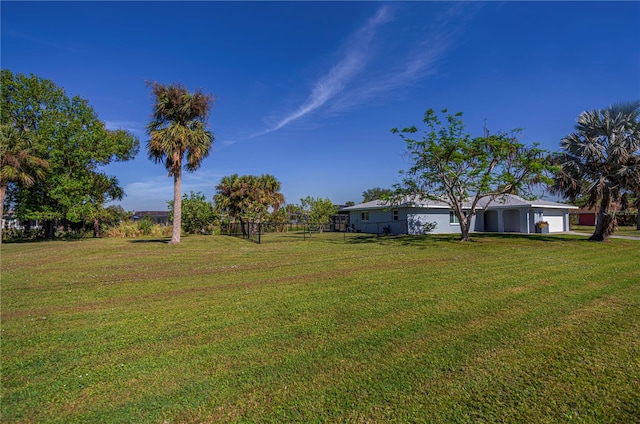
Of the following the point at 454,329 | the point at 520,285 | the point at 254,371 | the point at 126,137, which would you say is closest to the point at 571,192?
the point at 520,285

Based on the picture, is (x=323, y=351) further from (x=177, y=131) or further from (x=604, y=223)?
(x=604, y=223)

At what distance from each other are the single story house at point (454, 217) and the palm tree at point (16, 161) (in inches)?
922

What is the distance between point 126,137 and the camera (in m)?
28.3

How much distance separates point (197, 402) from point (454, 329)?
3358 mm

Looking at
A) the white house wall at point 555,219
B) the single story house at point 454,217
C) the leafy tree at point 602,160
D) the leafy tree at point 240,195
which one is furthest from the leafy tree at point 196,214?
the white house wall at point 555,219

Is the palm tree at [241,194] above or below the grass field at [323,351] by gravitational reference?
above

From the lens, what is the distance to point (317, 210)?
1113 inches

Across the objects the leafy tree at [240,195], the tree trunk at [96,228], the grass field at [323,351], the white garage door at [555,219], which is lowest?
the grass field at [323,351]

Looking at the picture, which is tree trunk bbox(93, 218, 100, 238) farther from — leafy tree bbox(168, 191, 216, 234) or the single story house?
the single story house

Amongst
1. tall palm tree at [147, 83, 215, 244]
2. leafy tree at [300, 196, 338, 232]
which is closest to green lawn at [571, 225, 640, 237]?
leafy tree at [300, 196, 338, 232]

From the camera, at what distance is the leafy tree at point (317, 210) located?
88.9 ft

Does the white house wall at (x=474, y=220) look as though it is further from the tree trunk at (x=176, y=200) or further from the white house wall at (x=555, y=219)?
the tree trunk at (x=176, y=200)

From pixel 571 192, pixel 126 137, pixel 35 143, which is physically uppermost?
pixel 126 137

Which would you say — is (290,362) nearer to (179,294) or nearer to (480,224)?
(179,294)
